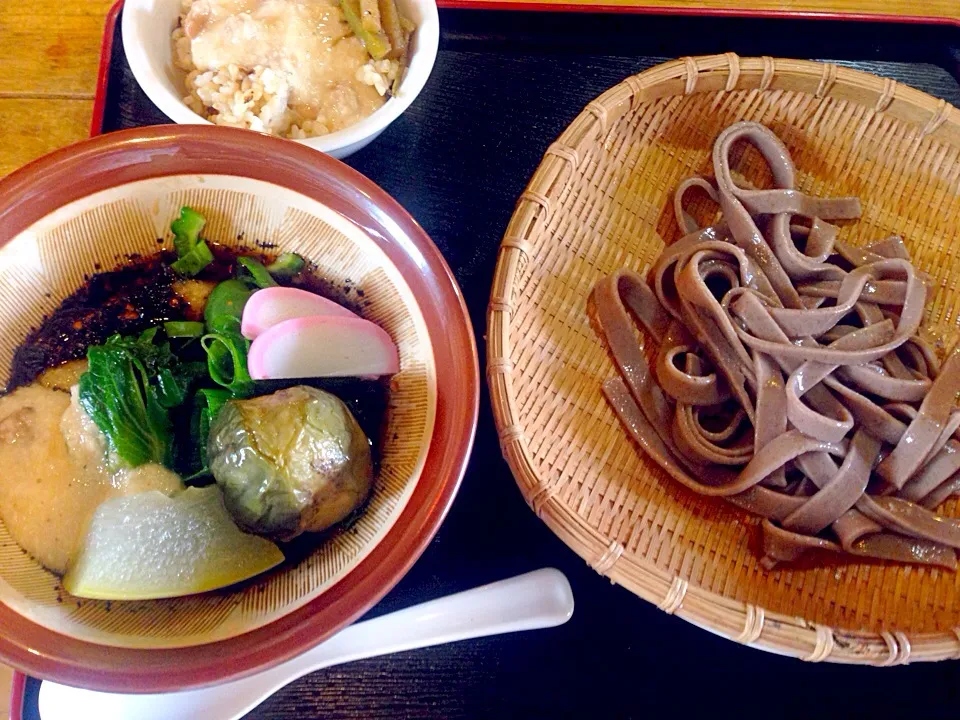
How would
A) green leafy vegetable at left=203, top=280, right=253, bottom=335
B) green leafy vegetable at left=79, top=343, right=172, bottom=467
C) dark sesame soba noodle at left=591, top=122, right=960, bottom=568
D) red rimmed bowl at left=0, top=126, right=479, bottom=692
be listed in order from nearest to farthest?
1. red rimmed bowl at left=0, top=126, right=479, bottom=692
2. green leafy vegetable at left=79, top=343, right=172, bottom=467
3. green leafy vegetable at left=203, top=280, right=253, bottom=335
4. dark sesame soba noodle at left=591, top=122, right=960, bottom=568

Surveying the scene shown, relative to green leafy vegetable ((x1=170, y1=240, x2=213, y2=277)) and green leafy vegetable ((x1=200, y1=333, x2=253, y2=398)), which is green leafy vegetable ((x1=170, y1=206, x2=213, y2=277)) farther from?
green leafy vegetable ((x1=200, y1=333, x2=253, y2=398))

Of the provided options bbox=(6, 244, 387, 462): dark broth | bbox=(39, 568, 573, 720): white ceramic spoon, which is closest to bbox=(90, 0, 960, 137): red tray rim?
bbox=(6, 244, 387, 462): dark broth

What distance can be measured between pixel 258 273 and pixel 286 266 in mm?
52

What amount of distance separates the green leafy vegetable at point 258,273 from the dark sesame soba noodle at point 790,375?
0.76 meters

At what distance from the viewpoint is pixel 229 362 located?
118 cm

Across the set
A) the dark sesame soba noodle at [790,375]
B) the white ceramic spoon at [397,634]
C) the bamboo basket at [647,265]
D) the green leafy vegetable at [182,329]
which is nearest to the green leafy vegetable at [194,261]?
the green leafy vegetable at [182,329]

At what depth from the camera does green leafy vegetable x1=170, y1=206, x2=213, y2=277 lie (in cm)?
119

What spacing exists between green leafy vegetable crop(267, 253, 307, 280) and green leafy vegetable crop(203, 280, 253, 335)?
6 centimetres

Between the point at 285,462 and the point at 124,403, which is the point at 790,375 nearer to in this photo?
the point at 285,462

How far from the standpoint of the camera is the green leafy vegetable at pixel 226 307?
118cm

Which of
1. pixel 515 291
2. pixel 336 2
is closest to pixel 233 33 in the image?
pixel 336 2

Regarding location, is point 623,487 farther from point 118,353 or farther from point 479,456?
point 118,353

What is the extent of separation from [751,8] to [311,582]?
175 centimetres

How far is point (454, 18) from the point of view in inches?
66.1
